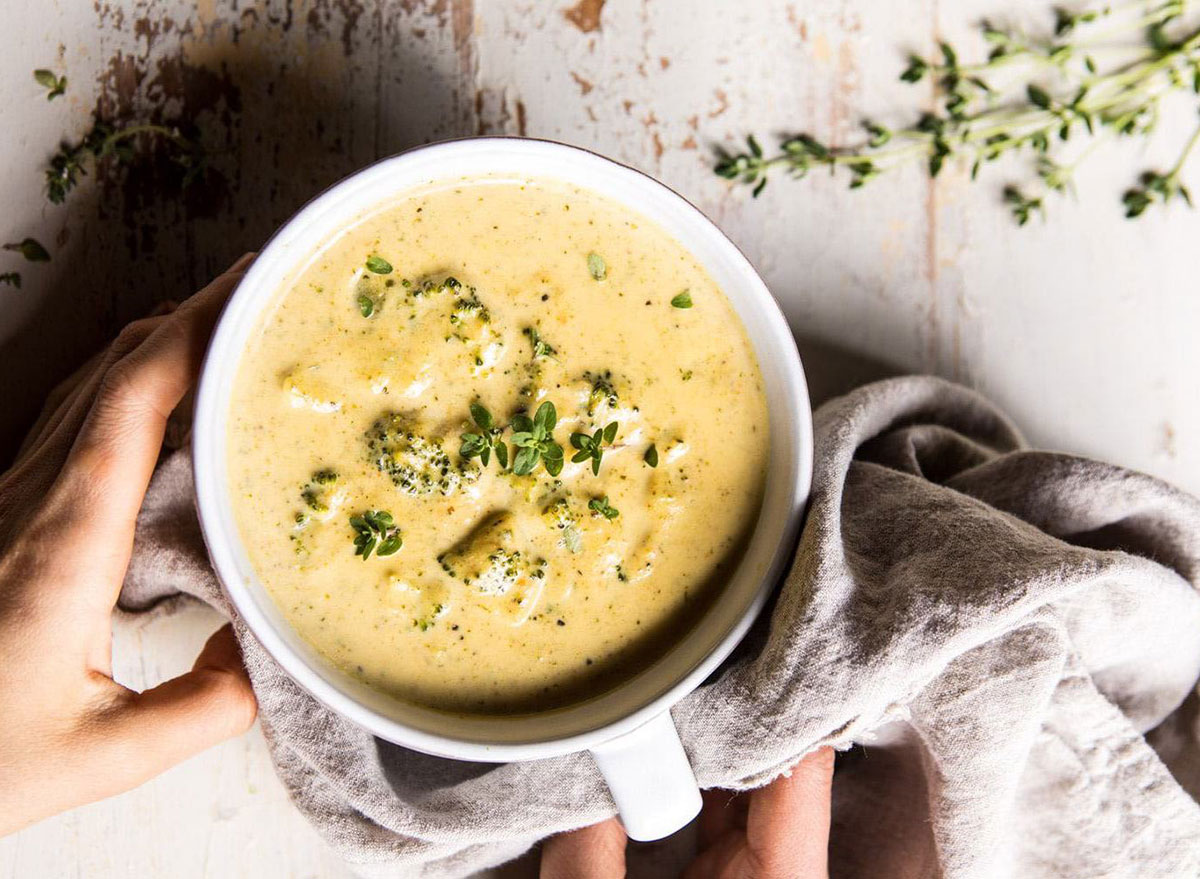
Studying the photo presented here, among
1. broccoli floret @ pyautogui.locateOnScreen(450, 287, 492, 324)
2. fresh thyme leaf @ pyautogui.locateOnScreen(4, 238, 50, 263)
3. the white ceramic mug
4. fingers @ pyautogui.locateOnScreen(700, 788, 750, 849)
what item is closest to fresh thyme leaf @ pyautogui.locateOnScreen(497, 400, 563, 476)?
broccoli floret @ pyautogui.locateOnScreen(450, 287, 492, 324)

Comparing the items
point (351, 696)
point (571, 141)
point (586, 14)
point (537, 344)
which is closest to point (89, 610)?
point (351, 696)

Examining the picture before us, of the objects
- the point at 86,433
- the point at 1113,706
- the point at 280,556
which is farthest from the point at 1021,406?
the point at 86,433

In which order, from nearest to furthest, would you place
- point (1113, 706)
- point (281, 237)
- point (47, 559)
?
1. point (281, 237)
2. point (47, 559)
3. point (1113, 706)

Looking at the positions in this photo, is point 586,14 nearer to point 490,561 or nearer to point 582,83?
point 582,83

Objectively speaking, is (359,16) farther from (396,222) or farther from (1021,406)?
(1021,406)

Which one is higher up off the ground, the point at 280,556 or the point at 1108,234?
the point at 1108,234

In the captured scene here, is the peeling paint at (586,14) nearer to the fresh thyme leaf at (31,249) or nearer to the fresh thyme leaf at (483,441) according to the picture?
the fresh thyme leaf at (483,441)
